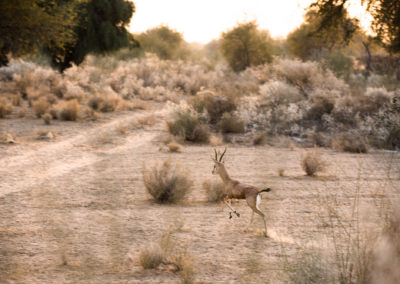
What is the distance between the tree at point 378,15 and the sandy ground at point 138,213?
132 inches

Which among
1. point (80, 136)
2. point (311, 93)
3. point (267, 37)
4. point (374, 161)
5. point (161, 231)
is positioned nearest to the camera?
point (161, 231)

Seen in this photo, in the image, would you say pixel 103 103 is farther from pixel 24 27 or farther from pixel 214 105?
pixel 24 27

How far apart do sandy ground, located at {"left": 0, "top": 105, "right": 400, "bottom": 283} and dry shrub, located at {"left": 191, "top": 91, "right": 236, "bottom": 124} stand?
477 cm

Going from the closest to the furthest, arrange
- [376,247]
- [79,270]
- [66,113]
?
[376,247] → [79,270] → [66,113]

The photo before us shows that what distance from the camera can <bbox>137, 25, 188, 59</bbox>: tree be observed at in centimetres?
5838

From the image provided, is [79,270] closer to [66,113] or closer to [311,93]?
[66,113]

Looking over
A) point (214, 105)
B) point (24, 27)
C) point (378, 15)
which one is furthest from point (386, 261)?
point (214, 105)

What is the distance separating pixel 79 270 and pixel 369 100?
16762 mm

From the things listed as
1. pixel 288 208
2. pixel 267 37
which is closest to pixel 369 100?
pixel 288 208

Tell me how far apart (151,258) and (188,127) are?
1158 centimetres

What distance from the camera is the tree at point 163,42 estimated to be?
58375 mm

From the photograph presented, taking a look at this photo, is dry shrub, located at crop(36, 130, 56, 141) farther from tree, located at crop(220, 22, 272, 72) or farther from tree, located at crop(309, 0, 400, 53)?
tree, located at crop(220, 22, 272, 72)

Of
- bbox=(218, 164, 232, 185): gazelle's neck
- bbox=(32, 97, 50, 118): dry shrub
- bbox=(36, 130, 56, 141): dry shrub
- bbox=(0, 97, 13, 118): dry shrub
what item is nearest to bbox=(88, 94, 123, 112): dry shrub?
bbox=(32, 97, 50, 118): dry shrub

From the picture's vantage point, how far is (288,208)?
27.1ft
